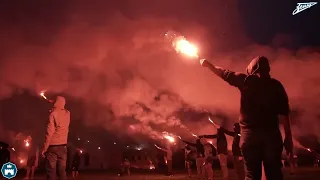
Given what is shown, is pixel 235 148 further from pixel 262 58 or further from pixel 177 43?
pixel 262 58

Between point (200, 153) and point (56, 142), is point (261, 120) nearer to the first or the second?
point (56, 142)

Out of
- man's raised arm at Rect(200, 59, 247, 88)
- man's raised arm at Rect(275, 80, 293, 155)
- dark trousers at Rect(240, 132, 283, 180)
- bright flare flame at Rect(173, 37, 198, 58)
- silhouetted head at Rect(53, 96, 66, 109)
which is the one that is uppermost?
bright flare flame at Rect(173, 37, 198, 58)

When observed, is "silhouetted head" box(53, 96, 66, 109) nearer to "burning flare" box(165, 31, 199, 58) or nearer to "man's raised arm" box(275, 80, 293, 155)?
"burning flare" box(165, 31, 199, 58)

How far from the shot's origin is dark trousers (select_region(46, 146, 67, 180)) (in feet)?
24.4

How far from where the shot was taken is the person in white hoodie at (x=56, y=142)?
7426 mm

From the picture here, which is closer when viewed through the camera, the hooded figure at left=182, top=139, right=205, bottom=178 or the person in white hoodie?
the person in white hoodie

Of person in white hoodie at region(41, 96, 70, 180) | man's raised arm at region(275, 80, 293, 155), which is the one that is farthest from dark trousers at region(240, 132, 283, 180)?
person in white hoodie at region(41, 96, 70, 180)

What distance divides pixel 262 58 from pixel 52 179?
4.94 meters

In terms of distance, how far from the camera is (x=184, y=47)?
7680 millimetres

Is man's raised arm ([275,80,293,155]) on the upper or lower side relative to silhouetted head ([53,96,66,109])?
lower

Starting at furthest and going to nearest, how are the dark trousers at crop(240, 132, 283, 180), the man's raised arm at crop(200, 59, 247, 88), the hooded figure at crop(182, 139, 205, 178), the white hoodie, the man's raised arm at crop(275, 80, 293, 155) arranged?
the hooded figure at crop(182, 139, 205, 178) → the white hoodie → the man's raised arm at crop(200, 59, 247, 88) → the man's raised arm at crop(275, 80, 293, 155) → the dark trousers at crop(240, 132, 283, 180)

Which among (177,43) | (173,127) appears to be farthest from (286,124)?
(173,127)

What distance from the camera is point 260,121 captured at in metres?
4.55

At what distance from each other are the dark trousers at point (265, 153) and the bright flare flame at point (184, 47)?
2840 mm
